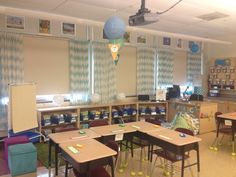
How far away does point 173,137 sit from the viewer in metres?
3.71

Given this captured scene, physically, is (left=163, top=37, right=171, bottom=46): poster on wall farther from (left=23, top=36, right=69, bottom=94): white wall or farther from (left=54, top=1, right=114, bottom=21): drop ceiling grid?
(left=23, top=36, right=69, bottom=94): white wall

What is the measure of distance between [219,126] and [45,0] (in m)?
4.81

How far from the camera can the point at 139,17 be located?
10.3ft

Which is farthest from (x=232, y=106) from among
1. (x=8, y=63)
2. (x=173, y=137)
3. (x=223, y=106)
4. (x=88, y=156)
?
(x=8, y=63)

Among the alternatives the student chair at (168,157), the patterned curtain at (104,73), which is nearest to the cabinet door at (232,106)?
the patterned curtain at (104,73)

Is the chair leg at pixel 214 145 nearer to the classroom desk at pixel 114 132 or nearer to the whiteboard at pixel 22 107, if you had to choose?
the classroom desk at pixel 114 132

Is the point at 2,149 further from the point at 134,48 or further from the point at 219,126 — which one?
the point at 219,126

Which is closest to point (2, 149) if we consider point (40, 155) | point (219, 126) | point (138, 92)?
point (40, 155)

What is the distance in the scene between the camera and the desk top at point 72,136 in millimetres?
3520

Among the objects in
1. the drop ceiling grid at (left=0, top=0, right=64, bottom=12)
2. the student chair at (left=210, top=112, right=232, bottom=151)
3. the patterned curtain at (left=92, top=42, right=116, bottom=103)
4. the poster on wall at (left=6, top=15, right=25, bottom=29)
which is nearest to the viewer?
the drop ceiling grid at (left=0, top=0, right=64, bottom=12)

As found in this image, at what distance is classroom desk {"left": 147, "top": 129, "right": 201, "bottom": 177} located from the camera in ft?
11.2

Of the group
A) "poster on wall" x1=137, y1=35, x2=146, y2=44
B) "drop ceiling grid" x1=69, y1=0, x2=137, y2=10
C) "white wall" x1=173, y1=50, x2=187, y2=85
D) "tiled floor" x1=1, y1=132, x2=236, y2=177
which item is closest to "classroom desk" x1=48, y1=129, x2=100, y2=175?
"tiled floor" x1=1, y1=132, x2=236, y2=177

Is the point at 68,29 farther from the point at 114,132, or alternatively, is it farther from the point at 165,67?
the point at 165,67

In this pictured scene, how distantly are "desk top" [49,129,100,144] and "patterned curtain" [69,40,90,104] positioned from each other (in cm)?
228
